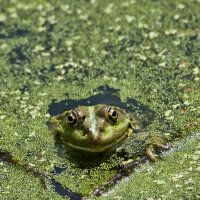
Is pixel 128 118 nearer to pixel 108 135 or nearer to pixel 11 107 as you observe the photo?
pixel 108 135

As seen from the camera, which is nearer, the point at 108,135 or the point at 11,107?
the point at 108,135

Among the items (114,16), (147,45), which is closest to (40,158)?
(147,45)

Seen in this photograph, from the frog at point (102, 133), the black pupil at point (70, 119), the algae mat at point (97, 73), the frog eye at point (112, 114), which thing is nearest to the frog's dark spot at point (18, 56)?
the algae mat at point (97, 73)

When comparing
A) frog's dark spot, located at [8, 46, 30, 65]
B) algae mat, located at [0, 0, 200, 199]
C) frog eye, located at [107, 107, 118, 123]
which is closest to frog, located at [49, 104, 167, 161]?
frog eye, located at [107, 107, 118, 123]

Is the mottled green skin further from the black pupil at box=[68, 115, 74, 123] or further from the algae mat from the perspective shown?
the algae mat

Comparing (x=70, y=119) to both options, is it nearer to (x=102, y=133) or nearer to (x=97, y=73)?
(x=102, y=133)

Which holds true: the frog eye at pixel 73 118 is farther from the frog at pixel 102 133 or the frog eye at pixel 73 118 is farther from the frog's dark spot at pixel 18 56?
the frog's dark spot at pixel 18 56

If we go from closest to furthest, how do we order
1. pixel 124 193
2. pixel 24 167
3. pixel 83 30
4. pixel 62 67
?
pixel 124 193 → pixel 24 167 → pixel 62 67 → pixel 83 30
